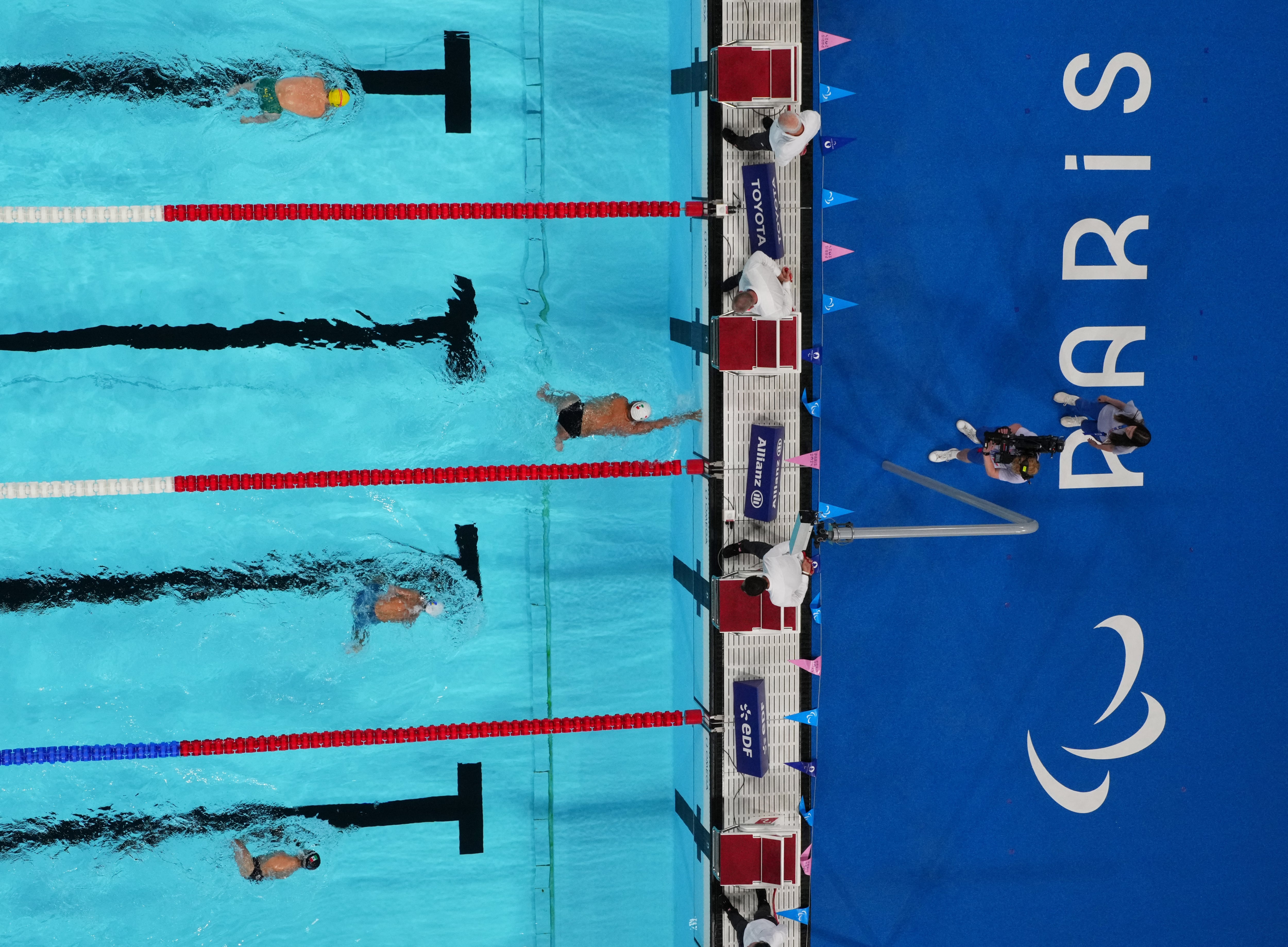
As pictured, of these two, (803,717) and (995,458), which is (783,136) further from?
(803,717)

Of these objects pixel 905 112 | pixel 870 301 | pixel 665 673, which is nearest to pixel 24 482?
pixel 665 673

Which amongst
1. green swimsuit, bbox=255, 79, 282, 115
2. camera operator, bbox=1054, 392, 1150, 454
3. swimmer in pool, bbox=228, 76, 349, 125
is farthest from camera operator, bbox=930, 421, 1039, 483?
green swimsuit, bbox=255, 79, 282, 115

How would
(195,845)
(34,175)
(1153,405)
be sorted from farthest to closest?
(1153,405), (195,845), (34,175)

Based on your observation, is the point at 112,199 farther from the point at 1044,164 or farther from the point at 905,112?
the point at 1044,164

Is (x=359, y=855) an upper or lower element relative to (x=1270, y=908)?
upper

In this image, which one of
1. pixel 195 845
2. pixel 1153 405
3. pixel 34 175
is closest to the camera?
pixel 34 175

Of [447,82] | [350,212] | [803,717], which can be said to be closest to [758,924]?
[803,717]

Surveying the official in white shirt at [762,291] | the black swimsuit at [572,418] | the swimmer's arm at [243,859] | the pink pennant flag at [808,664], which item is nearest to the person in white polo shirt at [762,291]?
the official in white shirt at [762,291]

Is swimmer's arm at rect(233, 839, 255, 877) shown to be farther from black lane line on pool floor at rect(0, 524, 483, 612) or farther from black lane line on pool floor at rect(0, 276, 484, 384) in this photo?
black lane line on pool floor at rect(0, 276, 484, 384)

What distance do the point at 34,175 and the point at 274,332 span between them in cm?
136

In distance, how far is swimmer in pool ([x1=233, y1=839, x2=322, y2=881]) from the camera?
13.6 feet

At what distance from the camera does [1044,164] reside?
4.35 meters

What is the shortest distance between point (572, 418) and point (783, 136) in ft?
5.66

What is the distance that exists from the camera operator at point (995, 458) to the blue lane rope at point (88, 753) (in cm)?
442
